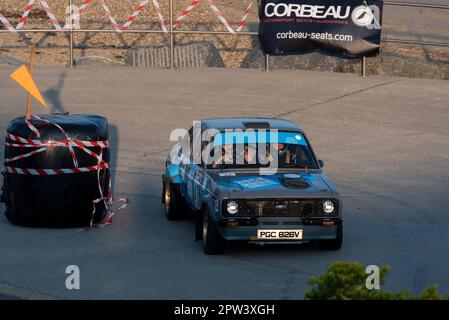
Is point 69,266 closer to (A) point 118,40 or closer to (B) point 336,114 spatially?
(B) point 336,114

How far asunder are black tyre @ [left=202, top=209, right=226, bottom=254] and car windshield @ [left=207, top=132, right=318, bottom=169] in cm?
112

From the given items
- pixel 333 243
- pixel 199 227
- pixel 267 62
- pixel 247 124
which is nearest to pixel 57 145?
pixel 199 227

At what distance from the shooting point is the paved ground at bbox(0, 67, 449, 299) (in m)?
11.9

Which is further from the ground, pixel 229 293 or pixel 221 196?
pixel 221 196

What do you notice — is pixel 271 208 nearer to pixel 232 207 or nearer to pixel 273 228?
pixel 273 228

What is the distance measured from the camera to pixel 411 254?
13141mm

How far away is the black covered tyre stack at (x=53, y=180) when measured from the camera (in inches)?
564

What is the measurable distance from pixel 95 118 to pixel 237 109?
7.90 m

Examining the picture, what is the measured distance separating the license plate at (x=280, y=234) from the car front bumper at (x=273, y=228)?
0.03 metres

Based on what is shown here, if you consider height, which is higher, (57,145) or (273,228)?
(57,145)

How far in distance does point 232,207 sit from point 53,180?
8.81 ft

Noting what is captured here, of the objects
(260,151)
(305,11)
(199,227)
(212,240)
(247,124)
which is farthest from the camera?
(305,11)

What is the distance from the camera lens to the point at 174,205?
15.1m
